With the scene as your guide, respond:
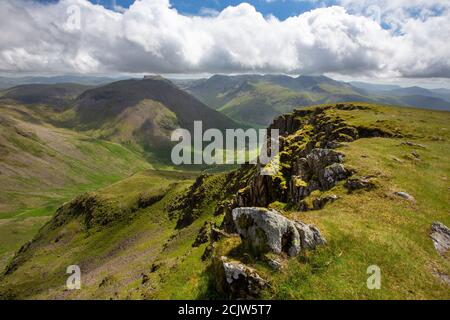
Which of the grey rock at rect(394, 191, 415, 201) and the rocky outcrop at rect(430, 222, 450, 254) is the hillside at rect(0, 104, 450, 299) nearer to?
the grey rock at rect(394, 191, 415, 201)

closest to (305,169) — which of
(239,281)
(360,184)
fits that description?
(360,184)

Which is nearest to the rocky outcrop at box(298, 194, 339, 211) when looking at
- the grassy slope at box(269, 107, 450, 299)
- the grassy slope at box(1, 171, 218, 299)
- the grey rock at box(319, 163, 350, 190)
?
the grassy slope at box(269, 107, 450, 299)

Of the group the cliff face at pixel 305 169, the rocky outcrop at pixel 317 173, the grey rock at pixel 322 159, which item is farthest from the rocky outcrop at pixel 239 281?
the grey rock at pixel 322 159

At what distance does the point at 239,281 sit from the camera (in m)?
19.9

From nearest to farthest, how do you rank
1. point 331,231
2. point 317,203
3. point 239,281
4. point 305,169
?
1. point 239,281
2. point 331,231
3. point 317,203
4. point 305,169

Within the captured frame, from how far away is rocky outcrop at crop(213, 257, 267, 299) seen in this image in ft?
63.9

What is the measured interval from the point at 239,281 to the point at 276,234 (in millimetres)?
4368

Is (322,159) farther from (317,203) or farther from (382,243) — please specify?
(382,243)

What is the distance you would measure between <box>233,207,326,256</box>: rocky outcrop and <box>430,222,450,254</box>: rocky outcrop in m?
11.0

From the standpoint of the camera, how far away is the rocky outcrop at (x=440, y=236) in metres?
24.4

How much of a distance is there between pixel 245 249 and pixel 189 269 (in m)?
14.4

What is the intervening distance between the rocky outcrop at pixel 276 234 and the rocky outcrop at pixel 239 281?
217cm
